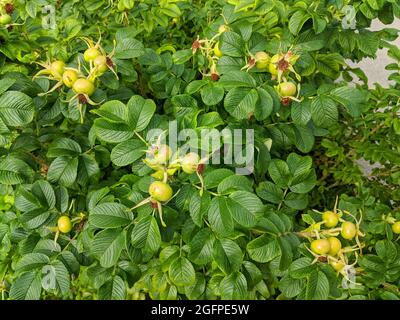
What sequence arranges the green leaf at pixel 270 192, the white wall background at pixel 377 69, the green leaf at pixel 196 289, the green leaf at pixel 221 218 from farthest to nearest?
the white wall background at pixel 377 69 < the green leaf at pixel 196 289 < the green leaf at pixel 270 192 < the green leaf at pixel 221 218

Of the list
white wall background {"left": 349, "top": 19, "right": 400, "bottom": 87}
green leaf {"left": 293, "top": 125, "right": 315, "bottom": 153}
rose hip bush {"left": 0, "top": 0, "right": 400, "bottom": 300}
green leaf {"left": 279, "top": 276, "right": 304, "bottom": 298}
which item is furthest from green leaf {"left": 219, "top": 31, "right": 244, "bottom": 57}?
white wall background {"left": 349, "top": 19, "right": 400, "bottom": 87}

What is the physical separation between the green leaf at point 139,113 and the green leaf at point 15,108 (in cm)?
18

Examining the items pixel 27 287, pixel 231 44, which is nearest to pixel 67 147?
pixel 27 287

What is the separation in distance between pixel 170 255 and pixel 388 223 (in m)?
0.54

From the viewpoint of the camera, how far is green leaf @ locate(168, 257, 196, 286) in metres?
0.84

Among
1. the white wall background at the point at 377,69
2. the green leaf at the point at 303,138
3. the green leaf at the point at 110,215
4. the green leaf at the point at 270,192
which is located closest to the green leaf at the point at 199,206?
the green leaf at the point at 110,215

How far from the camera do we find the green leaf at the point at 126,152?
0.75 metres

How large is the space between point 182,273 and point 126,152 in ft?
0.89

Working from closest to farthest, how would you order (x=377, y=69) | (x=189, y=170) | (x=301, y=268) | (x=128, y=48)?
1. (x=189, y=170)
2. (x=301, y=268)
3. (x=128, y=48)
4. (x=377, y=69)

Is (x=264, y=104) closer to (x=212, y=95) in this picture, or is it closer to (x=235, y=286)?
(x=212, y=95)

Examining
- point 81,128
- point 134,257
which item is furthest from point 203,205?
point 81,128

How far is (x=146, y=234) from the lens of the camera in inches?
27.6

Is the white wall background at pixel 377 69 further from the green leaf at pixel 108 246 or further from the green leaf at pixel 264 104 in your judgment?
the green leaf at pixel 108 246

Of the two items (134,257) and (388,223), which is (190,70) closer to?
(134,257)
